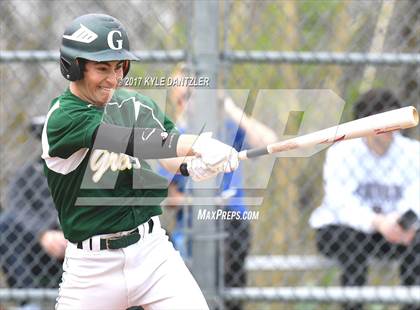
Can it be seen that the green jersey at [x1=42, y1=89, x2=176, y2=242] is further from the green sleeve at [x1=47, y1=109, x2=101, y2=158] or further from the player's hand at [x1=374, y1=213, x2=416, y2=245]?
the player's hand at [x1=374, y1=213, x2=416, y2=245]

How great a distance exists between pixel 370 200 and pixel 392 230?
187mm

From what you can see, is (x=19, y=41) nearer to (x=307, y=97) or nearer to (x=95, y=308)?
(x=307, y=97)

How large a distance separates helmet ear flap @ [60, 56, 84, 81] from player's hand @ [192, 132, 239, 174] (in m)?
0.51

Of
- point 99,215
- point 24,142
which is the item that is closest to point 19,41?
point 24,142

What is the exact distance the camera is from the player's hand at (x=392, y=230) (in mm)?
4668

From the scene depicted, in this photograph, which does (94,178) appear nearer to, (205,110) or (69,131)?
(69,131)

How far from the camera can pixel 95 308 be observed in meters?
3.56

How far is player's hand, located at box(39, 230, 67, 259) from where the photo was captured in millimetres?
4750

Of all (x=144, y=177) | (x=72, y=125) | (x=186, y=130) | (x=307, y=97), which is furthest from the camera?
(x=307, y=97)

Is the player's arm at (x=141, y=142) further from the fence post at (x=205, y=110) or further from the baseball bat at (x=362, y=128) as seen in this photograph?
the fence post at (x=205, y=110)

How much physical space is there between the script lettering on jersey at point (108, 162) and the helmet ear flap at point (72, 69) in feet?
0.92

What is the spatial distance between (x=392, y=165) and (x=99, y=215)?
1.78m

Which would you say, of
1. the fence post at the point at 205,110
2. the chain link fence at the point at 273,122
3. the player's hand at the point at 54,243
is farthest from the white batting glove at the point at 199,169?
the player's hand at the point at 54,243

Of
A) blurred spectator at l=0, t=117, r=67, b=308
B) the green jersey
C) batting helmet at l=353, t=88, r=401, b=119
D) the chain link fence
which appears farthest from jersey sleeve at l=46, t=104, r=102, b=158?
batting helmet at l=353, t=88, r=401, b=119
